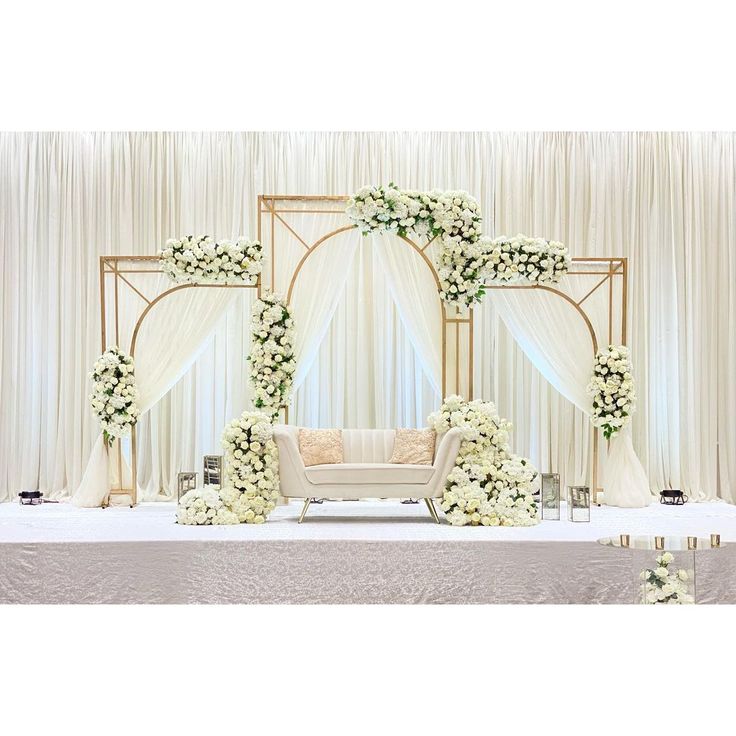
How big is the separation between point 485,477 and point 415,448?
62 centimetres

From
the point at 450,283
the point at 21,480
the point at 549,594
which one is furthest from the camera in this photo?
the point at 21,480

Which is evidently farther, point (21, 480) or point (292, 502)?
point (21, 480)

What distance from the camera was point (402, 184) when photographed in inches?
381

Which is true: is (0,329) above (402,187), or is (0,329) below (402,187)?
below

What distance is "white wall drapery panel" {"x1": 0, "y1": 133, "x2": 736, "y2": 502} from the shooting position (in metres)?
9.56

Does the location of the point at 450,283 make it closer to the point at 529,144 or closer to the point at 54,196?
the point at 529,144

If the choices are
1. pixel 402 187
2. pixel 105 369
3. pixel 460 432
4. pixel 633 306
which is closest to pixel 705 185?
pixel 633 306

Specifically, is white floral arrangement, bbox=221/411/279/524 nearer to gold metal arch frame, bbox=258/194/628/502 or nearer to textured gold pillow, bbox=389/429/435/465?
textured gold pillow, bbox=389/429/435/465

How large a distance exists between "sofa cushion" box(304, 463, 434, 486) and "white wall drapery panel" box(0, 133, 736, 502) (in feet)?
8.64

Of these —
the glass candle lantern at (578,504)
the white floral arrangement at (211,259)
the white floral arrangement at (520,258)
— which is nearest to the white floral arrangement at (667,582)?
the glass candle lantern at (578,504)

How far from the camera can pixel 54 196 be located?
967 centimetres

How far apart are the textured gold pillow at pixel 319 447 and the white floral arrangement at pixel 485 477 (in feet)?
2.63

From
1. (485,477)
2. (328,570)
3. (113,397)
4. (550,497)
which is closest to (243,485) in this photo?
(328,570)

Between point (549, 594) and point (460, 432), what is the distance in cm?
157
